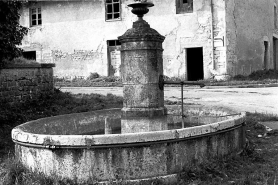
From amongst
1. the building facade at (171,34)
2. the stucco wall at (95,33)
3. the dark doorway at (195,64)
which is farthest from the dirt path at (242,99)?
the dark doorway at (195,64)

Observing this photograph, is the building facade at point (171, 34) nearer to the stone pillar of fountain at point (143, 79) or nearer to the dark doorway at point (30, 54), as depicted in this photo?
the dark doorway at point (30, 54)

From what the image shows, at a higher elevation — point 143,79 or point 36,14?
point 36,14

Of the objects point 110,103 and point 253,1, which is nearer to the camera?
point 110,103

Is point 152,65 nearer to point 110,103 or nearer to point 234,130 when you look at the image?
point 234,130

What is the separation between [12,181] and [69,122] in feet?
7.56

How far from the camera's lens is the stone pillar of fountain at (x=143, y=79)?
6.00 m

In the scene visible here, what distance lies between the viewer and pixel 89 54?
23.4 metres

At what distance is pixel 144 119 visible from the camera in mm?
6039

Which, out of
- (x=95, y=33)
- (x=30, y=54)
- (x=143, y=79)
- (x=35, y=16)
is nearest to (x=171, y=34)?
(x=95, y=33)

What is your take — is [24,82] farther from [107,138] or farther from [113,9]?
[113,9]

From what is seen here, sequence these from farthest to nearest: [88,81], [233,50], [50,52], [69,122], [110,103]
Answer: [50,52], [88,81], [233,50], [110,103], [69,122]

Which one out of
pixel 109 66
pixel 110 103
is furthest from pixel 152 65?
Answer: pixel 109 66

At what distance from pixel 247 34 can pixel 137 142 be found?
1872 centimetres

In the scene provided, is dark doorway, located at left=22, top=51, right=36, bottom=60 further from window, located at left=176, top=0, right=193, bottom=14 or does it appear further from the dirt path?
the dirt path
